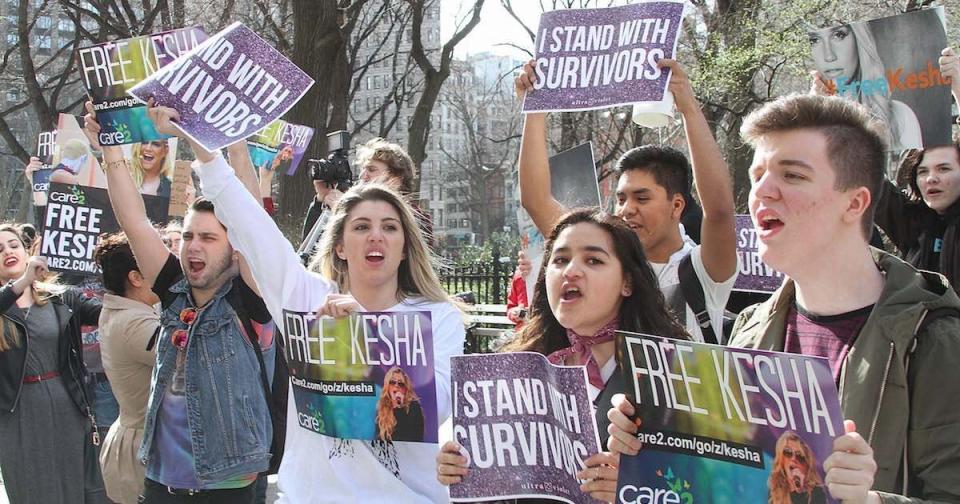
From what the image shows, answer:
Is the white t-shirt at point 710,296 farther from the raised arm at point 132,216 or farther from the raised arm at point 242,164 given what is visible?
the raised arm at point 132,216

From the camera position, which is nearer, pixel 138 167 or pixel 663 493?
pixel 663 493

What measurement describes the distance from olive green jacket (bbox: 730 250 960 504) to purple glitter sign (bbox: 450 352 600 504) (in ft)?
2.54

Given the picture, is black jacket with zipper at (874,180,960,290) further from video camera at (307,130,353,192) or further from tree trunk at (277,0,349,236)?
tree trunk at (277,0,349,236)

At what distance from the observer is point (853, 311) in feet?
7.07

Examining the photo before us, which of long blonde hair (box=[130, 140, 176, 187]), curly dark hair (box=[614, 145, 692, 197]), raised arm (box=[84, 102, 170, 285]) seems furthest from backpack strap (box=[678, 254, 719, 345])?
long blonde hair (box=[130, 140, 176, 187])

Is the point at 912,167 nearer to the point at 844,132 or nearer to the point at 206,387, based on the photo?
the point at 844,132

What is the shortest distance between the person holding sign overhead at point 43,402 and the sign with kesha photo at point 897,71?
199 inches

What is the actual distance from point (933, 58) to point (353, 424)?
3.89 m

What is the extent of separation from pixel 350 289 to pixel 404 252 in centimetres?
26

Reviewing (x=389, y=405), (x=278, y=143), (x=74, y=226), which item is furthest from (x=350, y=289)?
(x=278, y=143)

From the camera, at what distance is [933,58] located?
493 cm

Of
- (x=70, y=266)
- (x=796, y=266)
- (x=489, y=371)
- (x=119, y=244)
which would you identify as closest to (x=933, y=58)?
(x=796, y=266)

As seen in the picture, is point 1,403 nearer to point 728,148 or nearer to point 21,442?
point 21,442

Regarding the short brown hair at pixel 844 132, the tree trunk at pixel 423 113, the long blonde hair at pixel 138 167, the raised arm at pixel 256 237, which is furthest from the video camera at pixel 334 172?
the tree trunk at pixel 423 113
